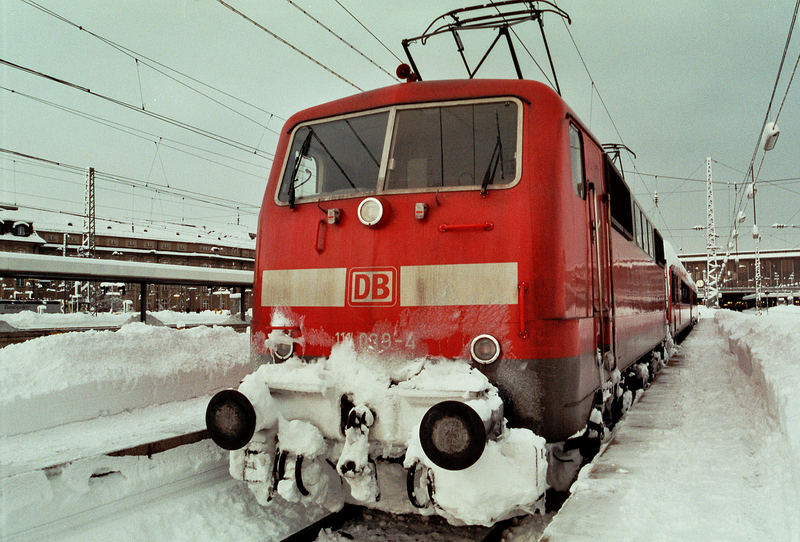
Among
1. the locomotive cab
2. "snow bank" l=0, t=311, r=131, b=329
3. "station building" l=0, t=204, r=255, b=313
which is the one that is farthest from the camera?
"station building" l=0, t=204, r=255, b=313

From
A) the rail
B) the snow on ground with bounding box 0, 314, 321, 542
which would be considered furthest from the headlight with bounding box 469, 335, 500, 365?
the rail

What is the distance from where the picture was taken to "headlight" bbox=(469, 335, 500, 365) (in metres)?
3.91

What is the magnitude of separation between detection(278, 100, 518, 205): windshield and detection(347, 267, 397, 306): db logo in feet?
2.07

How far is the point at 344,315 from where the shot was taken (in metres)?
4.36

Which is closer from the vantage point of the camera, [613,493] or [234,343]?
[613,493]

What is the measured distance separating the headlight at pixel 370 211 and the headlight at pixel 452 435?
58.5 inches

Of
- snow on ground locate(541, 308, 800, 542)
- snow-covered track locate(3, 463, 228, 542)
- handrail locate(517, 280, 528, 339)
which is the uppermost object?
handrail locate(517, 280, 528, 339)

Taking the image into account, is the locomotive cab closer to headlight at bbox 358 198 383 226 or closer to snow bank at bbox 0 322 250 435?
headlight at bbox 358 198 383 226

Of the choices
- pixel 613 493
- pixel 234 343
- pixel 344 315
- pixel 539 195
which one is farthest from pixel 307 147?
pixel 234 343

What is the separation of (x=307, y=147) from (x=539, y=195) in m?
2.06

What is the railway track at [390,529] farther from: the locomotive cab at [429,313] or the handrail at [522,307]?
the handrail at [522,307]

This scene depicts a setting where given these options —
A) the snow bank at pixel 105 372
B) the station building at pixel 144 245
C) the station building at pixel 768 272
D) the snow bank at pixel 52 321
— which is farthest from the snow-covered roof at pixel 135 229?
the station building at pixel 768 272

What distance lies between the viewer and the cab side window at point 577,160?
4.56 m

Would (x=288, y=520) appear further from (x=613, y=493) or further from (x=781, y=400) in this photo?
(x=781, y=400)
